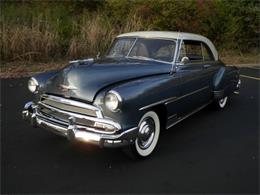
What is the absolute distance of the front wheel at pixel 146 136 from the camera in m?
3.81

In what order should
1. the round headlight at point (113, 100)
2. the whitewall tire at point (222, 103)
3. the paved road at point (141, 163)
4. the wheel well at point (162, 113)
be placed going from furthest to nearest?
the whitewall tire at point (222, 103), the wheel well at point (162, 113), the round headlight at point (113, 100), the paved road at point (141, 163)

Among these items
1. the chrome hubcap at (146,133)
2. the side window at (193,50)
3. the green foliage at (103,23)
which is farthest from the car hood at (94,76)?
the green foliage at (103,23)

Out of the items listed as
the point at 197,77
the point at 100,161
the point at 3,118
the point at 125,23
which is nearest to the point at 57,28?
the point at 125,23

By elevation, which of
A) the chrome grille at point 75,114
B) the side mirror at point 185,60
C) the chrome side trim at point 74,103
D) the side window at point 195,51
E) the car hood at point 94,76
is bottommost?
the chrome grille at point 75,114

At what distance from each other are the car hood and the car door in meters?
0.35

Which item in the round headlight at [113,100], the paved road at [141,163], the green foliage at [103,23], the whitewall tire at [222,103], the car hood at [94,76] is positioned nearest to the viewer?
the paved road at [141,163]

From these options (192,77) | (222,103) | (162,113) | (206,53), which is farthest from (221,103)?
(162,113)

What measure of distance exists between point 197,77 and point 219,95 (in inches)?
34.4

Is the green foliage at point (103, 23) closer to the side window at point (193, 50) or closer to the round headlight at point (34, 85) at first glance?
the side window at point (193, 50)

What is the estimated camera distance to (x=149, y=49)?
15.8 feet

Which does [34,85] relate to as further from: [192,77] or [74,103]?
[192,77]

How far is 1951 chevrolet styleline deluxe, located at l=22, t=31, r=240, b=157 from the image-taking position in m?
3.52

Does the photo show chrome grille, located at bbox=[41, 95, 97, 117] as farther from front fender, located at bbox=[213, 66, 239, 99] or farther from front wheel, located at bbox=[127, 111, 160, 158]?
front fender, located at bbox=[213, 66, 239, 99]

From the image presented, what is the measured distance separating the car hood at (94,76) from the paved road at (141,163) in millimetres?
798
